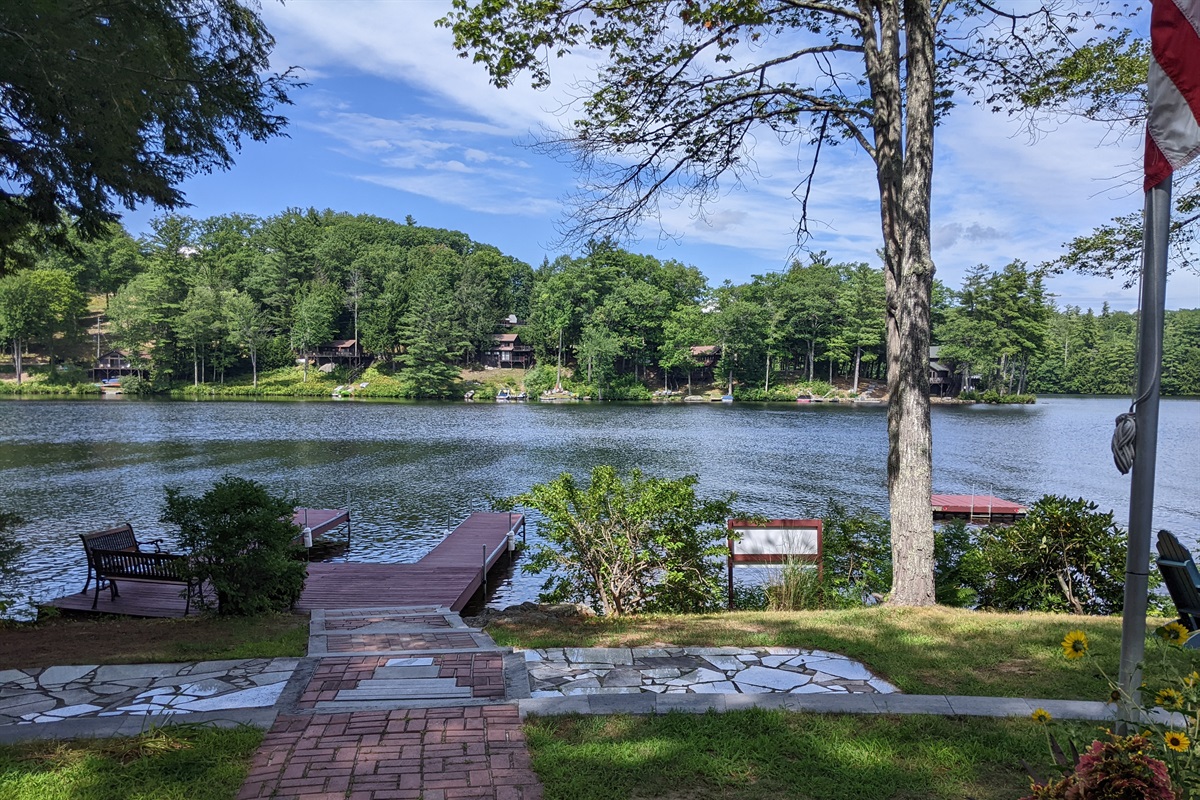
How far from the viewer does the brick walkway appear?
3.01m

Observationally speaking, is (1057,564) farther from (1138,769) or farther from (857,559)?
(1138,769)

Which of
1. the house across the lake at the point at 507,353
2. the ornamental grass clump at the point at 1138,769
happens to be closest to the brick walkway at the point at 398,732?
the ornamental grass clump at the point at 1138,769

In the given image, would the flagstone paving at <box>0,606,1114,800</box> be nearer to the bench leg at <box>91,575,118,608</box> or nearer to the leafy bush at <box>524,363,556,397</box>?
the bench leg at <box>91,575,118,608</box>

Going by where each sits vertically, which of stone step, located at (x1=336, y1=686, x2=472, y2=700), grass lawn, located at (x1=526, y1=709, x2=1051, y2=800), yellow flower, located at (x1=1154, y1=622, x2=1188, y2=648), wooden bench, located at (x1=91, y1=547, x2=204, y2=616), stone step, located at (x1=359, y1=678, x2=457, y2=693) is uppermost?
yellow flower, located at (x1=1154, y1=622, x2=1188, y2=648)

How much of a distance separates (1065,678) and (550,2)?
23.1 ft

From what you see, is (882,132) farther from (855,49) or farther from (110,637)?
(110,637)

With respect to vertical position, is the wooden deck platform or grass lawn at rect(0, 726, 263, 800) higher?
grass lawn at rect(0, 726, 263, 800)

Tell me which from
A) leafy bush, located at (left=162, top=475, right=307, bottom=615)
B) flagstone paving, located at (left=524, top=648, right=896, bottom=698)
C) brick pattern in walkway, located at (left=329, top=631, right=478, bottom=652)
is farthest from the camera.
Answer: leafy bush, located at (left=162, top=475, right=307, bottom=615)

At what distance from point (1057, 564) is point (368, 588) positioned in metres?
8.30

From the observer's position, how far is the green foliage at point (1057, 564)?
284 inches

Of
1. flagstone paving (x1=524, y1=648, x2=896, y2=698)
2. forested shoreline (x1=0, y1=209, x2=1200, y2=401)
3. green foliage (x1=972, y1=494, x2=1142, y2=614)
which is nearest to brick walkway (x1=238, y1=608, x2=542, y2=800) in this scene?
flagstone paving (x1=524, y1=648, x2=896, y2=698)

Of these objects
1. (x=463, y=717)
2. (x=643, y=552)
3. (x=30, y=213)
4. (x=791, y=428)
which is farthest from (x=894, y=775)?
(x=791, y=428)

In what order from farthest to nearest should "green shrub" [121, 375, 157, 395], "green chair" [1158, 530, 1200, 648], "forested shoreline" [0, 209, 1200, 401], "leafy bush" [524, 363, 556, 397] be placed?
"leafy bush" [524, 363, 556, 397], "forested shoreline" [0, 209, 1200, 401], "green shrub" [121, 375, 157, 395], "green chair" [1158, 530, 1200, 648]

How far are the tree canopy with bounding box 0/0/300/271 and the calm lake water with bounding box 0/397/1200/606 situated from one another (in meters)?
6.76
